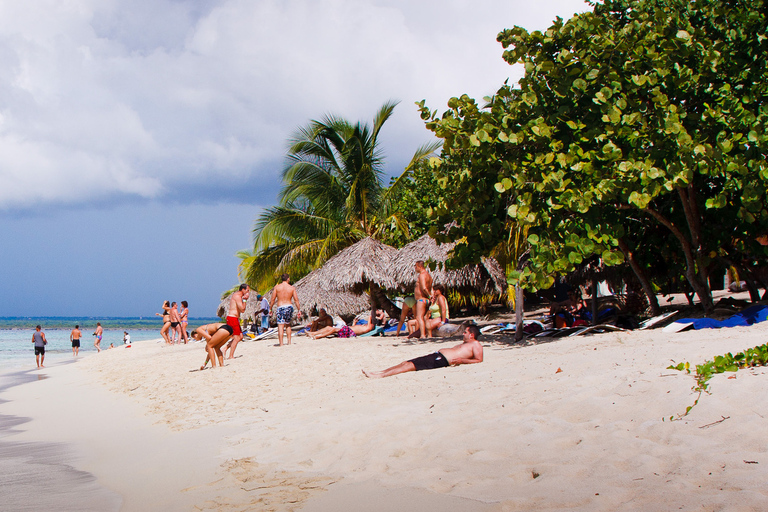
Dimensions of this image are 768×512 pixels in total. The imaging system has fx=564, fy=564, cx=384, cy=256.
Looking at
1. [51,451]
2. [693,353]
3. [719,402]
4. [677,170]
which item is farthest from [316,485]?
[677,170]

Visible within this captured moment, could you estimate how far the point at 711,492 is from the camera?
2.30 meters

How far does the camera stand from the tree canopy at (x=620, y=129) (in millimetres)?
6629

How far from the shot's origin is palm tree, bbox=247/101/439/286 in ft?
55.9

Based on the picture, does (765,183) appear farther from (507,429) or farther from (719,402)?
(507,429)

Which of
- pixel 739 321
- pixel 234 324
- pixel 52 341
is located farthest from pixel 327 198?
pixel 52 341

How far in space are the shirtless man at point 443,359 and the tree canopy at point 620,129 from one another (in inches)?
48.2

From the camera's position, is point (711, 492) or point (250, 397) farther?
point (250, 397)

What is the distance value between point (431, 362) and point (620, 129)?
12.0ft

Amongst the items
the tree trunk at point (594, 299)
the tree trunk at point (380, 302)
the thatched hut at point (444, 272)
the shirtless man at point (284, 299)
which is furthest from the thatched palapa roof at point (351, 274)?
the tree trunk at point (594, 299)

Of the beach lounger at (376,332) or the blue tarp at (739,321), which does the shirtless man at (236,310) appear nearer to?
the beach lounger at (376,332)

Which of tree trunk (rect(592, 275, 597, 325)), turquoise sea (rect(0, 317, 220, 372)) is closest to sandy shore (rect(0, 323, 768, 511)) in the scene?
tree trunk (rect(592, 275, 597, 325))

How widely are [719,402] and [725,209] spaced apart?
20.7 ft

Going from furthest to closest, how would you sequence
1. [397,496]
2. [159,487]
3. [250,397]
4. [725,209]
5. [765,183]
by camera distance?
[725,209], [765,183], [250,397], [159,487], [397,496]

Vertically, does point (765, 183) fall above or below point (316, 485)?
above
